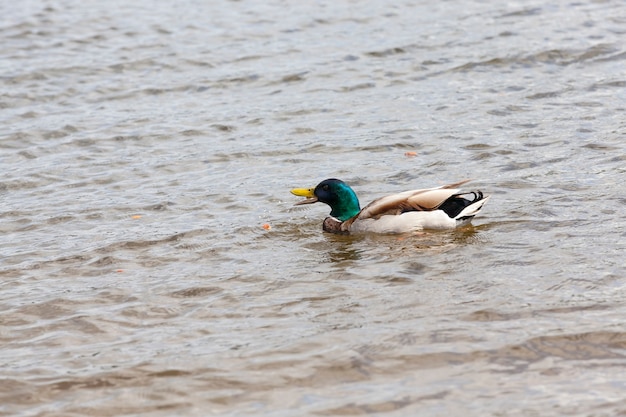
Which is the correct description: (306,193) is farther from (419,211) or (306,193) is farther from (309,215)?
(419,211)

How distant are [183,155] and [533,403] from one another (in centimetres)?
690

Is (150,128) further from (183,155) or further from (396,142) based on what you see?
(396,142)

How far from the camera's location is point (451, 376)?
627 cm

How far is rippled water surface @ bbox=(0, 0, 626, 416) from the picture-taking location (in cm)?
642

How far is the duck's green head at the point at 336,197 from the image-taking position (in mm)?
9836

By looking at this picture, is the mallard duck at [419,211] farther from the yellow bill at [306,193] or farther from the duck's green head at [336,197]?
the yellow bill at [306,193]

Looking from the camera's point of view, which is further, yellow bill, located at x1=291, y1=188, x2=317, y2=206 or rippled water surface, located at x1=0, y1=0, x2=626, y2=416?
yellow bill, located at x1=291, y1=188, x2=317, y2=206

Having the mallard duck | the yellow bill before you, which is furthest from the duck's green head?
the mallard duck

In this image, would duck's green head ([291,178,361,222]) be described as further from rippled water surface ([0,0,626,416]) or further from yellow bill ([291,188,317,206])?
rippled water surface ([0,0,626,416])

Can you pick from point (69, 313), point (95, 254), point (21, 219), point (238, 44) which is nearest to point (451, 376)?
point (69, 313)

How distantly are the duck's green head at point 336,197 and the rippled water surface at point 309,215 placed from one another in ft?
0.91

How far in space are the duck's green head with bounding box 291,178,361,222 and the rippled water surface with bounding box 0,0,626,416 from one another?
0.28m

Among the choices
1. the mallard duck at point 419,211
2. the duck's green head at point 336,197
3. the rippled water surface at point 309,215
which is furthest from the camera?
the duck's green head at point 336,197

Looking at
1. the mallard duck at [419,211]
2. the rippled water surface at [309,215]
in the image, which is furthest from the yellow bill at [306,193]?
the mallard duck at [419,211]
